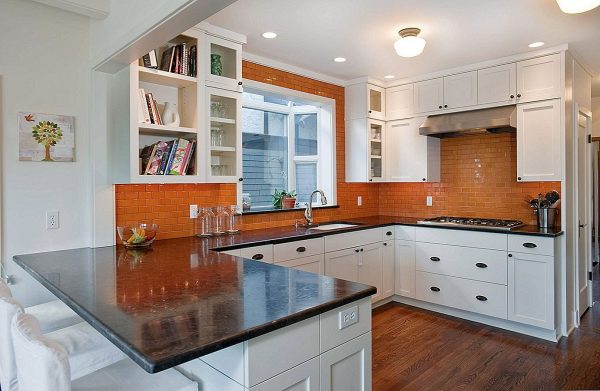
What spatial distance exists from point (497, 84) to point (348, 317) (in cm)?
323

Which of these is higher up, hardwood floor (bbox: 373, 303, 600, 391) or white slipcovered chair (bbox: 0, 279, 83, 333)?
white slipcovered chair (bbox: 0, 279, 83, 333)

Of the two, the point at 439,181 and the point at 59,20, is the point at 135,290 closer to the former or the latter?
the point at 59,20

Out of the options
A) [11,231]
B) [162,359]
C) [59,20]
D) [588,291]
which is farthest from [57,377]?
[588,291]

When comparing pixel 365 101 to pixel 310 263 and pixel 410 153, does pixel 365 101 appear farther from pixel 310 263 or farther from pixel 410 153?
pixel 310 263

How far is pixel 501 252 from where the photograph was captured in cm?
353

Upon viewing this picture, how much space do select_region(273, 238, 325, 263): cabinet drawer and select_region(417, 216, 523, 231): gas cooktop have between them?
52.9 inches

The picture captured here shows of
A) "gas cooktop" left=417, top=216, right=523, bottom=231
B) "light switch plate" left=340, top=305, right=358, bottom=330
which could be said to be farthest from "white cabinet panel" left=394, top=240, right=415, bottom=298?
"light switch plate" left=340, top=305, right=358, bottom=330

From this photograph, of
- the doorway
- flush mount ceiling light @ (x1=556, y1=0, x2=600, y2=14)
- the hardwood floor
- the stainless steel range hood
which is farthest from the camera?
the doorway

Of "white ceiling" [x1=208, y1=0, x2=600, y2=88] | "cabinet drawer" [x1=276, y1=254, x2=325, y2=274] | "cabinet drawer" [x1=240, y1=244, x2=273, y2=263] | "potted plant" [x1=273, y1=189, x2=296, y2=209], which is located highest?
"white ceiling" [x1=208, y1=0, x2=600, y2=88]

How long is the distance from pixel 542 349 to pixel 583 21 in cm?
254

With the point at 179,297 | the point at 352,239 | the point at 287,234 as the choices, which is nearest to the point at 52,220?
the point at 179,297

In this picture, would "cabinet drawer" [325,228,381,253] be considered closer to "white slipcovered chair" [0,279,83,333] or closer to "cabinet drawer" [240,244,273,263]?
"cabinet drawer" [240,244,273,263]

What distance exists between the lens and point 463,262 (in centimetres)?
378

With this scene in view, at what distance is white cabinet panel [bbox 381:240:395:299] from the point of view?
4184mm
